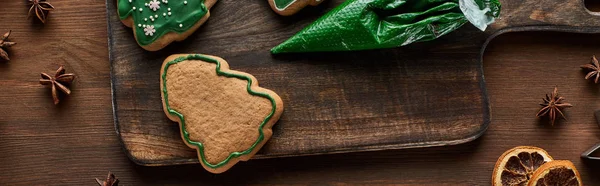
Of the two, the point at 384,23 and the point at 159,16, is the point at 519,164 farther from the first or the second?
the point at 159,16

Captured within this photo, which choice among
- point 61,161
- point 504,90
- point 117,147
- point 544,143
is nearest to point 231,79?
point 117,147

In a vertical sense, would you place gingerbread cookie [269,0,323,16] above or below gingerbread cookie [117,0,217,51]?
above

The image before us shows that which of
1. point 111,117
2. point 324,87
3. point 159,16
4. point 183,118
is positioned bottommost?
point 111,117

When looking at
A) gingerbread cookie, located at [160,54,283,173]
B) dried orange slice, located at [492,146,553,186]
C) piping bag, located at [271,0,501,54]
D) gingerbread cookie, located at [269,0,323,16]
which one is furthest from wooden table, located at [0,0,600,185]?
gingerbread cookie, located at [269,0,323,16]

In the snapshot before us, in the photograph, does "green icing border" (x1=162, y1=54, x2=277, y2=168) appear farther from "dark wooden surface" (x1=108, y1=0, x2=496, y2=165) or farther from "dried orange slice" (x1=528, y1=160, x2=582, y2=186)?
"dried orange slice" (x1=528, y1=160, x2=582, y2=186)

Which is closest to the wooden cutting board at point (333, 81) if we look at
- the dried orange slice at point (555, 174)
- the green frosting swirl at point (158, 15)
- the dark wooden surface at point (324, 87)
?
the dark wooden surface at point (324, 87)

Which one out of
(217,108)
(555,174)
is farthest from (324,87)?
(555,174)

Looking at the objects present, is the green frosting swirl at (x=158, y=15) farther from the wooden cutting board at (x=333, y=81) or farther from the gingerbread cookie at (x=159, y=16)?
the wooden cutting board at (x=333, y=81)
